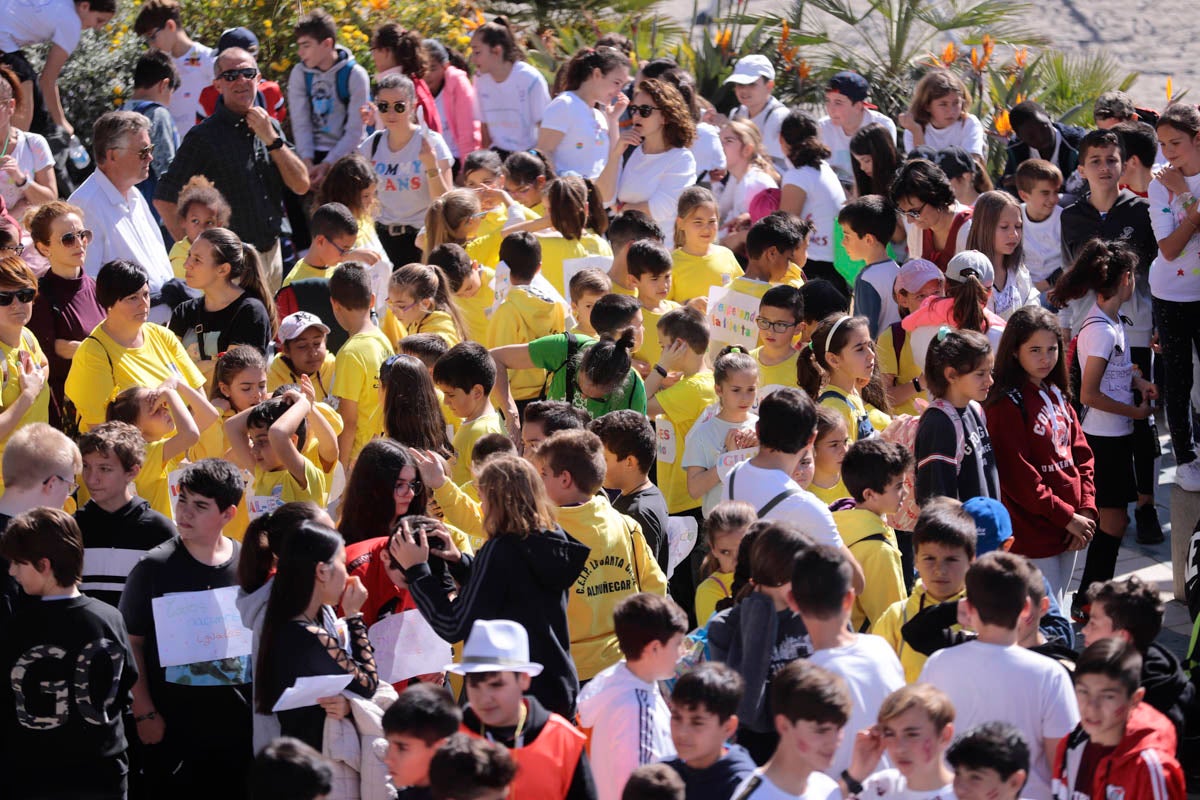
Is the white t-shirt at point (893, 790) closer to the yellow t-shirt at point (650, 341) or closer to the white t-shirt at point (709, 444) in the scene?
the white t-shirt at point (709, 444)

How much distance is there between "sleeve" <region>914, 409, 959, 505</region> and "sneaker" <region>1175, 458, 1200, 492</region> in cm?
245

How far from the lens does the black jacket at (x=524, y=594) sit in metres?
4.81

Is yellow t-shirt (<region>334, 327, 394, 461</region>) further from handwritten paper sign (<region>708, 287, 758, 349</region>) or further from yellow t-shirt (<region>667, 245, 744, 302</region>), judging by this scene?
yellow t-shirt (<region>667, 245, 744, 302</region>)

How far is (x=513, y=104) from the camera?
39.3 ft

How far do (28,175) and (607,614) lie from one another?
5.26 meters

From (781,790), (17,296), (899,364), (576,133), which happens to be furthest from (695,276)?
(781,790)

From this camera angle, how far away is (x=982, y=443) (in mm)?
6367

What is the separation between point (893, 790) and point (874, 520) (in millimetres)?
1566

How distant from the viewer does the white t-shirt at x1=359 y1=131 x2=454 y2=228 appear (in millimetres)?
9969

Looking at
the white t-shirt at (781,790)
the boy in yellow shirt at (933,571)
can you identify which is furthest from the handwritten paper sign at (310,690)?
the boy in yellow shirt at (933,571)

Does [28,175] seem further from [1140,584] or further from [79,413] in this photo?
[1140,584]

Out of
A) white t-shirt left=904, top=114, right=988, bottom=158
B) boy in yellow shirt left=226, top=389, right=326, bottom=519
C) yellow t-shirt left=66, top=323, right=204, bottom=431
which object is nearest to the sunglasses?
yellow t-shirt left=66, top=323, right=204, bottom=431

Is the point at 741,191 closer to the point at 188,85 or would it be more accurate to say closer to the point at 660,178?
the point at 660,178

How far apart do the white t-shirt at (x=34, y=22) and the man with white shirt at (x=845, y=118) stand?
533cm
